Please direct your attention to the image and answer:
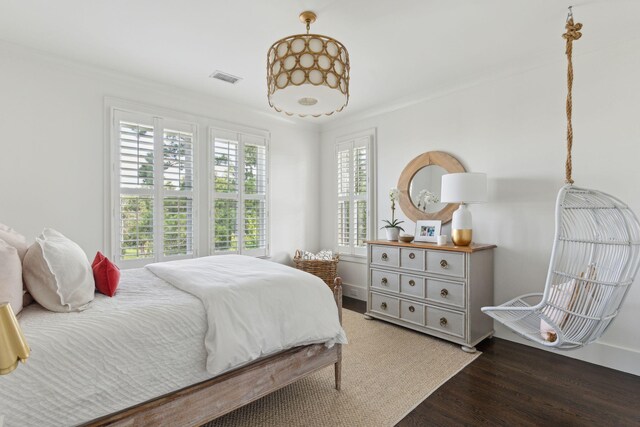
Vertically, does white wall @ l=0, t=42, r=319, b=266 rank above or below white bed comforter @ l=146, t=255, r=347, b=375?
above

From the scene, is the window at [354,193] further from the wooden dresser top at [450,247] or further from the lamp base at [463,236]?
the lamp base at [463,236]

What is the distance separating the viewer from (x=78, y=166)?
3.13 metres

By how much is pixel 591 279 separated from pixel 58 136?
427 centimetres

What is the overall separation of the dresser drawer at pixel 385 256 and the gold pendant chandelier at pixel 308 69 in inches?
73.7

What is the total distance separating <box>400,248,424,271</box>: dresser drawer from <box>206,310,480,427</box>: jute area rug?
0.69 m

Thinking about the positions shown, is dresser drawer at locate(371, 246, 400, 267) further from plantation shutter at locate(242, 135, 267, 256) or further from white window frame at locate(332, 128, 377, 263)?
plantation shutter at locate(242, 135, 267, 256)

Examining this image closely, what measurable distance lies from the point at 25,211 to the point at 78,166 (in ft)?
1.91

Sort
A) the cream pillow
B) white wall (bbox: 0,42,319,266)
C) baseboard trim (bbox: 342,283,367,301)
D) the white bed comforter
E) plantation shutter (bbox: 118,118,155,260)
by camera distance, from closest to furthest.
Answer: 1. the cream pillow
2. the white bed comforter
3. white wall (bbox: 0,42,319,266)
4. plantation shutter (bbox: 118,118,155,260)
5. baseboard trim (bbox: 342,283,367,301)

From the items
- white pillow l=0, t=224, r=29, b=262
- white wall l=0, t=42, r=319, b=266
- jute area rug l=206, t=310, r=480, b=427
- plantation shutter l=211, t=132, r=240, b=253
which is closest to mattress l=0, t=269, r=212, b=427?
white pillow l=0, t=224, r=29, b=262

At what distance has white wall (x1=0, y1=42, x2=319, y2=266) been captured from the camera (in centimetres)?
278

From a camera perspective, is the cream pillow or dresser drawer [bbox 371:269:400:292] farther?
dresser drawer [bbox 371:269:400:292]

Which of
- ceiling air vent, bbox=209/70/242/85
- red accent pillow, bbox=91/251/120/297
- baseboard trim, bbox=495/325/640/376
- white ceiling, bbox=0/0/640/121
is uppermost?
ceiling air vent, bbox=209/70/242/85

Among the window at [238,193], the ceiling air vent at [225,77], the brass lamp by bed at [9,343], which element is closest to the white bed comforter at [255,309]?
the brass lamp by bed at [9,343]

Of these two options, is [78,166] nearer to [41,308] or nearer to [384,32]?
[41,308]
